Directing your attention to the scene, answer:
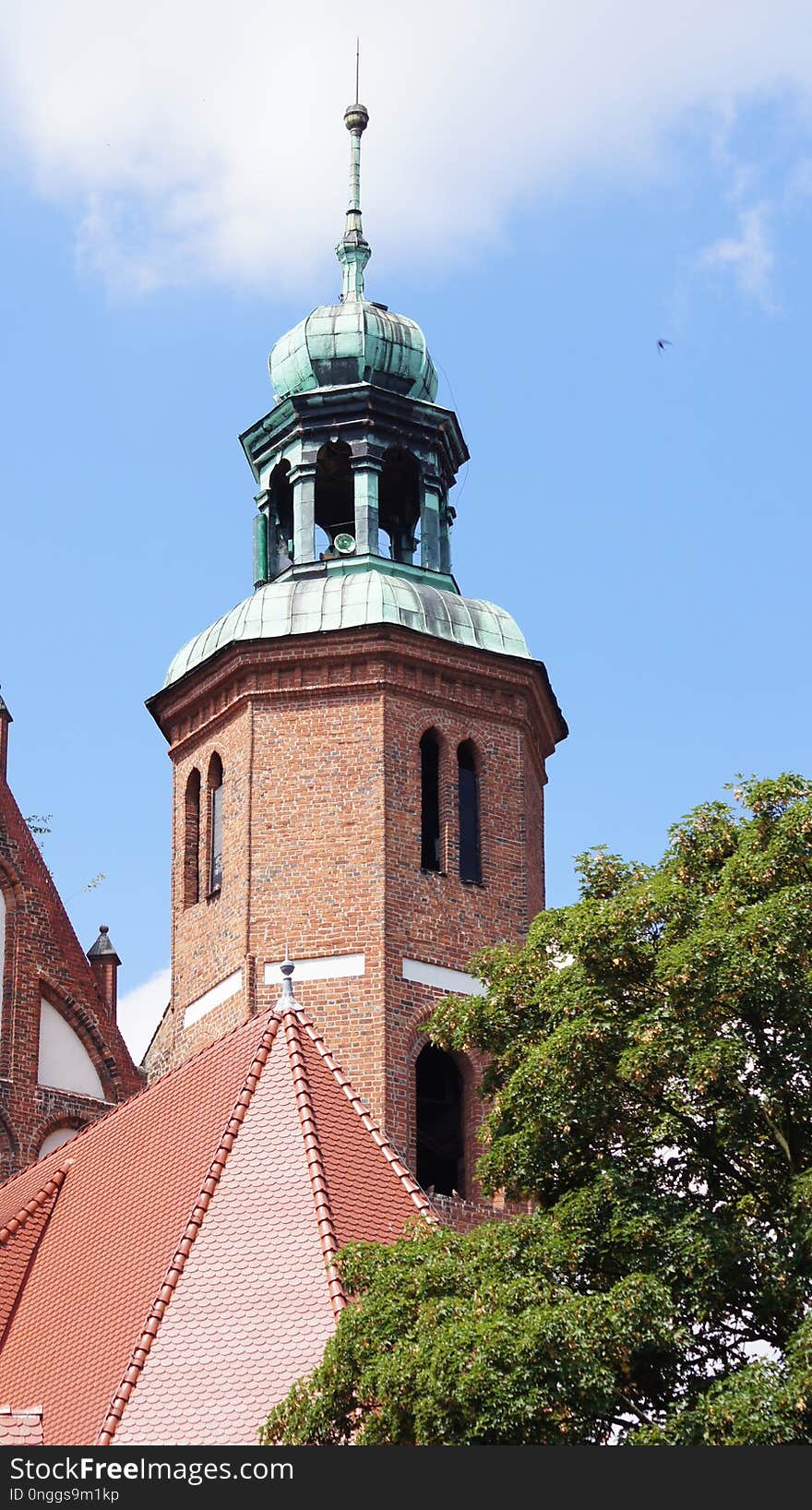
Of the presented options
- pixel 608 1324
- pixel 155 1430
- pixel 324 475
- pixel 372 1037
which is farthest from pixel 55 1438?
pixel 324 475

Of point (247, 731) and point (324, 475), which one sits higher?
point (324, 475)

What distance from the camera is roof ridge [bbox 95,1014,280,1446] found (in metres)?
17.6

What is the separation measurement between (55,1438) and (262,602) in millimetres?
10398

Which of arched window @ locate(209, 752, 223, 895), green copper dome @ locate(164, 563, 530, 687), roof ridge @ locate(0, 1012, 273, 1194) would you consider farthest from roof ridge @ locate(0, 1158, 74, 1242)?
green copper dome @ locate(164, 563, 530, 687)

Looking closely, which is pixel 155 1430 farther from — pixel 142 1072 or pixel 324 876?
pixel 142 1072

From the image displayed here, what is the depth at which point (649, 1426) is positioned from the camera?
15055 mm

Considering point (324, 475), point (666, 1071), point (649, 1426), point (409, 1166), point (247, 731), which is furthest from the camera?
point (324, 475)

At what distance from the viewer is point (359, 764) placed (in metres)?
25.2

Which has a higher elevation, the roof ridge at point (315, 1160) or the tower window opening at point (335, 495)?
the tower window opening at point (335, 495)

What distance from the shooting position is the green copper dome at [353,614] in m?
26.0

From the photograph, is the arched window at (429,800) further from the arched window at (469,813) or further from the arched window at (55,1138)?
the arched window at (55,1138)

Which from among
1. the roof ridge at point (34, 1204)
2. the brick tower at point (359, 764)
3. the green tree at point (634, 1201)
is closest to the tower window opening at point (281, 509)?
the brick tower at point (359, 764)

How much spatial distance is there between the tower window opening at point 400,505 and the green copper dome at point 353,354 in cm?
80

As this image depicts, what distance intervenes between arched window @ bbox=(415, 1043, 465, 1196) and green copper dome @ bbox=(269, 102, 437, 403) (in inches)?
303
